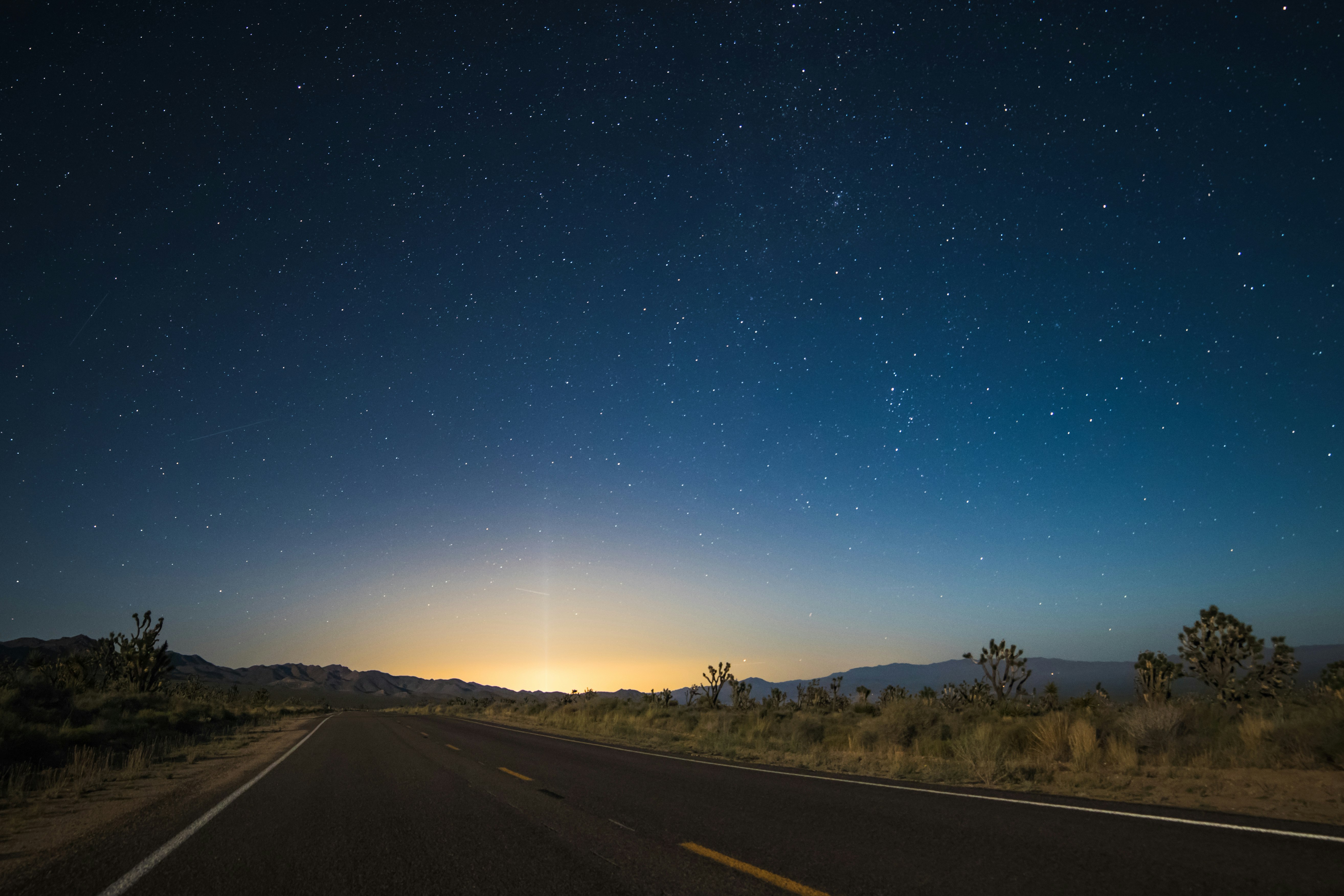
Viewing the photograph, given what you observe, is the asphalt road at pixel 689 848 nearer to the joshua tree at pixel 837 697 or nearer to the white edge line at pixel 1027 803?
the white edge line at pixel 1027 803

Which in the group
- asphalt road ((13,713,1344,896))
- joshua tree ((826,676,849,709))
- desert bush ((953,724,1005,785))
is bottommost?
joshua tree ((826,676,849,709))

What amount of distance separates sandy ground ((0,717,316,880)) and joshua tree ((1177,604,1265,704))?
3743 cm

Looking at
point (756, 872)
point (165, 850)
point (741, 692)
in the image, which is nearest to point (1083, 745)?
point (756, 872)

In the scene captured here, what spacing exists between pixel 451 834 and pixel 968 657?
43.3 metres

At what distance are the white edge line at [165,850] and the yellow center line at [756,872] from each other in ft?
15.6

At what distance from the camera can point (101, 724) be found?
20641 mm

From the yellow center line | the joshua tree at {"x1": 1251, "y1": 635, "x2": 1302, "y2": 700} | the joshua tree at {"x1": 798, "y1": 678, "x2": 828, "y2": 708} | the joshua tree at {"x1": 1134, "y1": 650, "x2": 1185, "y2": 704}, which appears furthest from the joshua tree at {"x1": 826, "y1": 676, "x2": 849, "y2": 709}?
the yellow center line

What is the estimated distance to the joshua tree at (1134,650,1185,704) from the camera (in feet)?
94.2

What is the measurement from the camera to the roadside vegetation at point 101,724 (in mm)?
13906

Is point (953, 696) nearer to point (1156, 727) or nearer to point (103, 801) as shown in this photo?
point (1156, 727)

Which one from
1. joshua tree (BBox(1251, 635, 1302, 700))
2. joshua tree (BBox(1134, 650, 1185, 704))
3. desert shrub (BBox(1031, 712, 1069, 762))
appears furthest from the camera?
joshua tree (BBox(1251, 635, 1302, 700))

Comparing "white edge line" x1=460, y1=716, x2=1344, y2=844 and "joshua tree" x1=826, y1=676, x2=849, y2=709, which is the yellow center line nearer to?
"white edge line" x1=460, y1=716, x2=1344, y2=844

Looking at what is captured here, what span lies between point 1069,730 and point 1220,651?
78.6 feet

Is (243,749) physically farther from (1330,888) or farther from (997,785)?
(1330,888)
